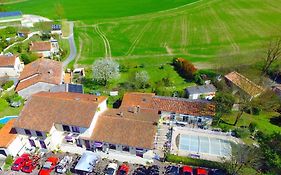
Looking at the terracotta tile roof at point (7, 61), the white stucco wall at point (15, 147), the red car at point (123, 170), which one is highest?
the terracotta tile roof at point (7, 61)

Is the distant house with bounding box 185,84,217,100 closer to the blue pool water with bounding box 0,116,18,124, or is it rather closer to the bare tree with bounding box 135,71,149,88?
the bare tree with bounding box 135,71,149,88

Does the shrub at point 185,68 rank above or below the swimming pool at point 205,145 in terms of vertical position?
above

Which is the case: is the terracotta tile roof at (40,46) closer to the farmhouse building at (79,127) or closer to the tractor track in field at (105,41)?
the tractor track in field at (105,41)

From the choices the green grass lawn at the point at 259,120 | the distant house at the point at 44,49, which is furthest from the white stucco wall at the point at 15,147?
the green grass lawn at the point at 259,120

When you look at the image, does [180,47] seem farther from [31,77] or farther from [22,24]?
[22,24]

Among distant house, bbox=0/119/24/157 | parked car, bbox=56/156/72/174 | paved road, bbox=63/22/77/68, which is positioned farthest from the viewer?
paved road, bbox=63/22/77/68

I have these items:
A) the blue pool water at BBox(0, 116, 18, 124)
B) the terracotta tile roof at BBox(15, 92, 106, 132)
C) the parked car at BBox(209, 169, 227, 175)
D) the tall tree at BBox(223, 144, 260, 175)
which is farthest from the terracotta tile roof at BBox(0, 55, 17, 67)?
the tall tree at BBox(223, 144, 260, 175)

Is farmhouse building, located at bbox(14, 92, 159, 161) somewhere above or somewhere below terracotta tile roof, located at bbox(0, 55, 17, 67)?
below

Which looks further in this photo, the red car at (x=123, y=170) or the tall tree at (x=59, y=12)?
the tall tree at (x=59, y=12)
